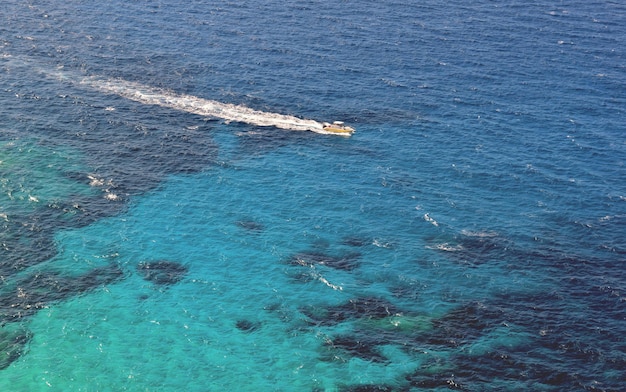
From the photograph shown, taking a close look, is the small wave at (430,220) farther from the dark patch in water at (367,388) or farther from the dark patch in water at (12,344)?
the dark patch in water at (12,344)

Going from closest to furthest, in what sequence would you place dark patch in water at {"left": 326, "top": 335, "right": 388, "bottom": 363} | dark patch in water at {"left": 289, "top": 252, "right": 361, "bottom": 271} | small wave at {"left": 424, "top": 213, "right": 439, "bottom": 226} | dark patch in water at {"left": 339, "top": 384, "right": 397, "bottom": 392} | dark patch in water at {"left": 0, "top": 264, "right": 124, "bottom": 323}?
dark patch in water at {"left": 339, "top": 384, "right": 397, "bottom": 392} → dark patch in water at {"left": 326, "top": 335, "right": 388, "bottom": 363} → dark patch in water at {"left": 0, "top": 264, "right": 124, "bottom": 323} → dark patch in water at {"left": 289, "top": 252, "right": 361, "bottom": 271} → small wave at {"left": 424, "top": 213, "right": 439, "bottom": 226}

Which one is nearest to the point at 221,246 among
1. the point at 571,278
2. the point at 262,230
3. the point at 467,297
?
the point at 262,230

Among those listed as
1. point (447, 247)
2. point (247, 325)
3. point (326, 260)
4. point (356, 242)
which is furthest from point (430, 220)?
point (247, 325)

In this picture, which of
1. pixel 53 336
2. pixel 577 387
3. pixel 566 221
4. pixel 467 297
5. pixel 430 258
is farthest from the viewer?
pixel 566 221

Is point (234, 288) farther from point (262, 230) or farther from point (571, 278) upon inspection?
point (571, 278)

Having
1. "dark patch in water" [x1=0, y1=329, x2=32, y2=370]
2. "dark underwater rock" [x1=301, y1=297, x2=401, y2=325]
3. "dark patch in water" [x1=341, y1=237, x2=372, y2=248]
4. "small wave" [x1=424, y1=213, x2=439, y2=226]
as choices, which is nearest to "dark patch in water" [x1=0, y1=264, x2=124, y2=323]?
"dark patch in water" [x1=0, y1=329, x2=32, y2=370]

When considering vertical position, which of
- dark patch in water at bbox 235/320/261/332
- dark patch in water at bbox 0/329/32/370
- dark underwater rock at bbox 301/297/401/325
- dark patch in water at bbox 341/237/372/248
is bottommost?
dark patch in water at bbox 0/329/32/370

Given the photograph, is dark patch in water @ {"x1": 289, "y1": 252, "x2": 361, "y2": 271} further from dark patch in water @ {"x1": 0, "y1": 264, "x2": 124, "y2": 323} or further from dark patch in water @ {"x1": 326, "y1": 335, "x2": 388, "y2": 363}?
dark patch in water @ {"x1": 0, "y1": 264, "x2": 124, "y2": 323}
